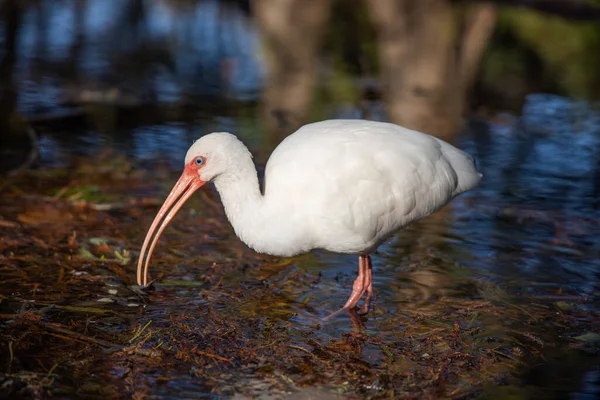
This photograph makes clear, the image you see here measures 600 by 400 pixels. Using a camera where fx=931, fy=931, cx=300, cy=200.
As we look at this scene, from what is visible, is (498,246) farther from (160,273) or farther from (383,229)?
(160,273)

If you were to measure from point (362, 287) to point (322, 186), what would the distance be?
3.01 feet

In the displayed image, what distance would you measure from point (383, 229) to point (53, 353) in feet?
6.94

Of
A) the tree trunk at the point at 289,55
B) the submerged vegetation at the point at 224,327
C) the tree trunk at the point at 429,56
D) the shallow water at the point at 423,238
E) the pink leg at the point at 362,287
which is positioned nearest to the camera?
the submerged vegetation at the point at 224,327

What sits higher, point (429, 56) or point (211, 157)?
point (211, 157)

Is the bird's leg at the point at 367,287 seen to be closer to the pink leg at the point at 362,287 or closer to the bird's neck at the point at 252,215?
the pink leg at the point at 362,287

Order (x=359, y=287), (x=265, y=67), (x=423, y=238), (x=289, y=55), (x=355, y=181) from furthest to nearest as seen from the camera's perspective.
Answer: (x=289, y=55)
(x=265, y=67)
(x=423, y=238)
(x=359, y=287)
(x=355, y=181)

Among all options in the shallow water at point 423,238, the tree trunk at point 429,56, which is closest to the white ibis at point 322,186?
the shallow water at point 423,238

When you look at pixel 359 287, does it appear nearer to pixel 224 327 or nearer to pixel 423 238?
pixel 224 327

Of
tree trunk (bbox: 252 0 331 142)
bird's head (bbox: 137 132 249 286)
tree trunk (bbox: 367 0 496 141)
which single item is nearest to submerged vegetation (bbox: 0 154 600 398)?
bird's head (bbox: 137 132 249 286)

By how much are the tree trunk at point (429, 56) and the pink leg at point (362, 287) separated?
4208mm

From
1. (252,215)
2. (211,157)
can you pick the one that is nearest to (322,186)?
(252,215)

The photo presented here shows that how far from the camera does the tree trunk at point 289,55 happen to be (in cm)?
1080

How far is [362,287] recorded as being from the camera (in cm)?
606

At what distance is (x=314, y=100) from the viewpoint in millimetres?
11484
